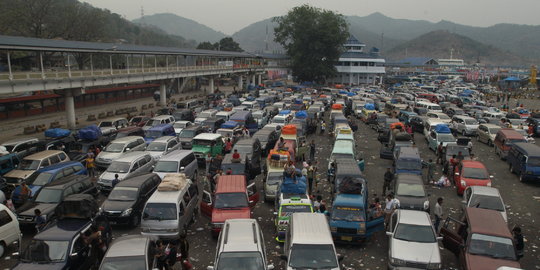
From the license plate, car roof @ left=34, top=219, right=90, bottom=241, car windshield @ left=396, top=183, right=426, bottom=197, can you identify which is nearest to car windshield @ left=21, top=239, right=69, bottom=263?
car roof @ left=34, top=219, right=90, bottom=241

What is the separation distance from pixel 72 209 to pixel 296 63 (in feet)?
245

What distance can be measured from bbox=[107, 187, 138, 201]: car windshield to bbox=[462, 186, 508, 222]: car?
1195 cm

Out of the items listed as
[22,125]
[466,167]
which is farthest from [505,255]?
[22,125]

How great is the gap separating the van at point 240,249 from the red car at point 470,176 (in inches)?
458

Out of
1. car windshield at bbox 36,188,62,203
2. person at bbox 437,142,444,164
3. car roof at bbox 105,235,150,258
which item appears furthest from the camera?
person at bbox 437,142,444,164

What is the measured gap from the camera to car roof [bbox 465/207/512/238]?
10820 millimetres

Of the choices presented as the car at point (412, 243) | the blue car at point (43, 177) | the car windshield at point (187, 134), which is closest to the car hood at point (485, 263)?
the car at point (412, 243)

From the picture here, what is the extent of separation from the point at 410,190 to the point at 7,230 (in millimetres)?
13759

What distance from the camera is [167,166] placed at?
59.3ft

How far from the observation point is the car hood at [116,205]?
45.3 feet

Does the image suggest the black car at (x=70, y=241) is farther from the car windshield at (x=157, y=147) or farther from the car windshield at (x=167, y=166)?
the car windshield at (x=157, y=147)

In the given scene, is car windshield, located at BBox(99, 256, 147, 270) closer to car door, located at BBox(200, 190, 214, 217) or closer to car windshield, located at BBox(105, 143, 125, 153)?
car door, located at BBox(200, 190, 214, 217)

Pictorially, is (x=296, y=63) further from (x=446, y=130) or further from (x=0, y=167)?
(x=0, y=167)

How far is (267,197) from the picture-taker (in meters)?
16.8
